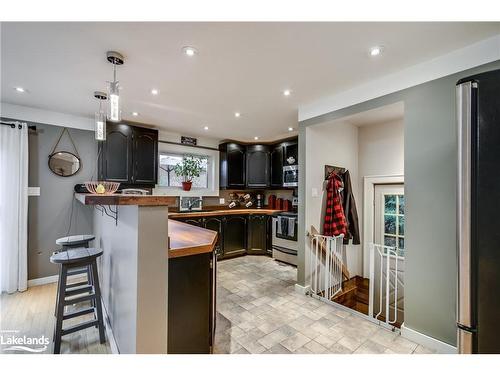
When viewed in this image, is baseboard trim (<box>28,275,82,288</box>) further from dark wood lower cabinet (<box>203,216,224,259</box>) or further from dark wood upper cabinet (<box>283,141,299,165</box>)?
dark wood upper cabinet (<box>283,141,299,165</box>)

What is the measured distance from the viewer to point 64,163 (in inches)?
130

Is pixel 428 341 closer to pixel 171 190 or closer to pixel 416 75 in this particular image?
pixel 416 75

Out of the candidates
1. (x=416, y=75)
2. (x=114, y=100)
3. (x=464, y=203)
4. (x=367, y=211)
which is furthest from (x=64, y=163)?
(x=367, y=211)

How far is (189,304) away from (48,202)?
10.2 feet

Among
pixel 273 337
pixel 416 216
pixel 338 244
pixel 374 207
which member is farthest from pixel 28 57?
pixel 374 207

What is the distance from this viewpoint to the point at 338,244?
334 cm

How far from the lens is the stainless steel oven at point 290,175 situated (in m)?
4.23

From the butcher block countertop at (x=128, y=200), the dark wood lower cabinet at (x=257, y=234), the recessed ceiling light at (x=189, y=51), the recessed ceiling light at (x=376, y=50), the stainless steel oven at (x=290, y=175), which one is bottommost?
the dark wood lower cabinet at (x=257, y=234)

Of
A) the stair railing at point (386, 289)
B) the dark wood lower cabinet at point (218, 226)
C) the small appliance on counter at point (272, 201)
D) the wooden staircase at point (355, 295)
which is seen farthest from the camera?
→ the small appliance on counter at point (272, 201)

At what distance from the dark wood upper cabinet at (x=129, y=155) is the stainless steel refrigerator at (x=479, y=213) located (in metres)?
3.89

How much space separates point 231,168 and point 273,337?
11.2 feet

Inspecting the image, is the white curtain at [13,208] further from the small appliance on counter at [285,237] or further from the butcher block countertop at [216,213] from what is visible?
the small appliance on counter at [285,237]

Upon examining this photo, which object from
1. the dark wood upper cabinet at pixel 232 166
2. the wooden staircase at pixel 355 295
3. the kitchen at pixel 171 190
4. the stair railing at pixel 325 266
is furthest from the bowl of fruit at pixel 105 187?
the dark wood upper cabinet at pixel 232 166

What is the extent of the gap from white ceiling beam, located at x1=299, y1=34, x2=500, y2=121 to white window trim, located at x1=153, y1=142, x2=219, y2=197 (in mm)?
2694
